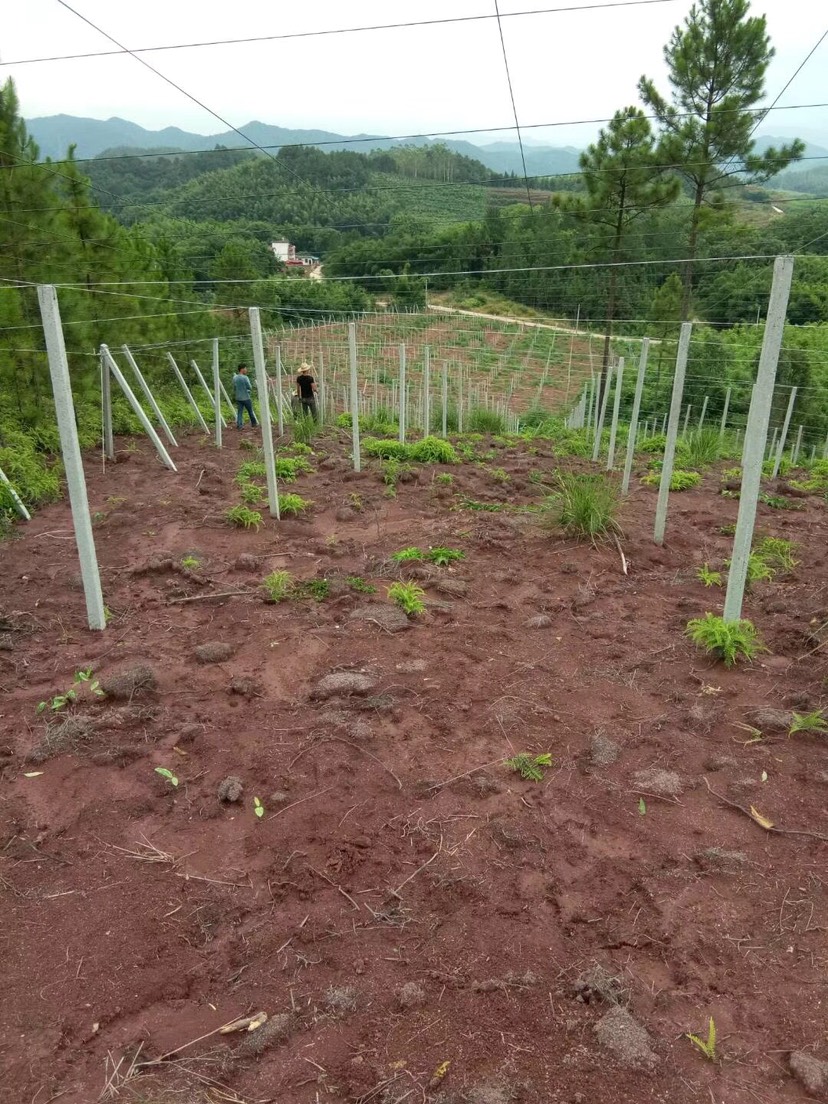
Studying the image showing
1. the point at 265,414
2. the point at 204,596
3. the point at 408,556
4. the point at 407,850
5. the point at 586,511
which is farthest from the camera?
the point at 265,414

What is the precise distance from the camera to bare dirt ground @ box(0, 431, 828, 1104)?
188cm

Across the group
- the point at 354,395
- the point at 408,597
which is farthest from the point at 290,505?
the point at 408,597

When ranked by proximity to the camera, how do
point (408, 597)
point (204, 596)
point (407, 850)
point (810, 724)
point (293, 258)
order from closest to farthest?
point (407, 850) < point (810, 724) < point (408, 597) < point (204, 596) < point (293, 258)

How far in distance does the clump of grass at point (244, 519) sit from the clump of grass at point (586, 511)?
2624 mm

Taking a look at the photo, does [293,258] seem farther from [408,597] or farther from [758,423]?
[758,423]

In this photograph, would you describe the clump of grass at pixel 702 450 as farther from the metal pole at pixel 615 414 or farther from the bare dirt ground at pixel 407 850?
the bare dirt ground at pixel 407 850

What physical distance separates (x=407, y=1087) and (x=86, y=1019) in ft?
3.13

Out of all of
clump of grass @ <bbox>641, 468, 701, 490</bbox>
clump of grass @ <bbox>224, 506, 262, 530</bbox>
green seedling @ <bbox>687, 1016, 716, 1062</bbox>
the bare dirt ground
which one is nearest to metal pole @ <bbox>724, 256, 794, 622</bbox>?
the bare dirt ground

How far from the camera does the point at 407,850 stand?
262 cm

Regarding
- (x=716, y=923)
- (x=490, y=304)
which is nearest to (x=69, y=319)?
(x=716, y=923)

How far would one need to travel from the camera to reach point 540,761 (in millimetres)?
3113

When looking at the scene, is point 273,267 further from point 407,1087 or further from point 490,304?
point 407,1087

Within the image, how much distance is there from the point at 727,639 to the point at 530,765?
163 centimetres

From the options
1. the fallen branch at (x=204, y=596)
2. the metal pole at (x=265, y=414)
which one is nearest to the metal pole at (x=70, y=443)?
the fallen branch at (x=204, y=596)
